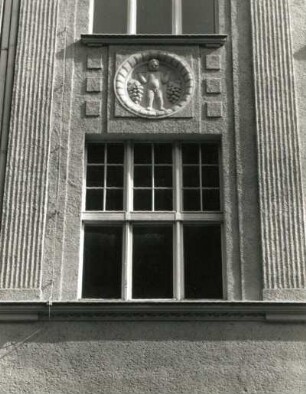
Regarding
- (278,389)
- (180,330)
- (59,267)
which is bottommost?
(278,389)

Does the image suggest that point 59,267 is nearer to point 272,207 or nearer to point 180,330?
point 180,330

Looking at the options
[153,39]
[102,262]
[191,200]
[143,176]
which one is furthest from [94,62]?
[102,262]

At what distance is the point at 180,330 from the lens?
11.9 metres

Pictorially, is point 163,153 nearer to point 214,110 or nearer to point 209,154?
point 209,154

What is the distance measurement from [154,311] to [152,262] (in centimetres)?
108

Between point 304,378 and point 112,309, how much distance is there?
327 cm

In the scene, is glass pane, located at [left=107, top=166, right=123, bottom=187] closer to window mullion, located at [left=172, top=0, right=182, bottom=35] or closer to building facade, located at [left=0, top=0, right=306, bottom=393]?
building facade, located at [left=0, top=0, right=306, bottom=393]

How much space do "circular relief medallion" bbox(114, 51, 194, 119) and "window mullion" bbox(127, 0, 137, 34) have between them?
28.0 inches

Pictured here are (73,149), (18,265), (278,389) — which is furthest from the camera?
(73,149)

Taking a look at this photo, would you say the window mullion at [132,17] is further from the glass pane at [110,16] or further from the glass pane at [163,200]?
the glass pane at [163,200]

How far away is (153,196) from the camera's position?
13.1m

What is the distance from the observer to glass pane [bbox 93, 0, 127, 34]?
14.4m

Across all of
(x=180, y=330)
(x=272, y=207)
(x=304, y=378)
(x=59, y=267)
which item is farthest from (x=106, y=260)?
(x=304, y=378)

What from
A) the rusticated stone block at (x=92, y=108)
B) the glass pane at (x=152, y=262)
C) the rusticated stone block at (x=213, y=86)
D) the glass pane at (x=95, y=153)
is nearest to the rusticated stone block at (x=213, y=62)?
the rusticated stone block at (x=213, y=86)
